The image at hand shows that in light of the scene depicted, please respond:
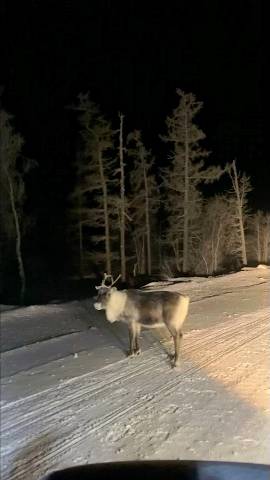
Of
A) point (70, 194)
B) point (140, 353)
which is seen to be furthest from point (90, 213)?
point (140, 353)

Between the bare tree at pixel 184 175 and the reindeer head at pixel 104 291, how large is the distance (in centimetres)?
28

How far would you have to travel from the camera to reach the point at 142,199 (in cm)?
147

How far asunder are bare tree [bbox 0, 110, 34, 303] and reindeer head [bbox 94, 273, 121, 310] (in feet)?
0.99

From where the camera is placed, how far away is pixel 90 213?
159cm

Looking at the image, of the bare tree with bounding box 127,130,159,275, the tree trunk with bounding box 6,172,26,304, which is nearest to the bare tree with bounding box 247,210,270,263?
the bare tree with bounding box 127,130,159,275

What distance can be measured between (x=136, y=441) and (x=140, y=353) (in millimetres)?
349

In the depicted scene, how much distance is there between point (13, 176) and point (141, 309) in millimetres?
661

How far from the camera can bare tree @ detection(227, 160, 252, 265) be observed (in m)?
1.33

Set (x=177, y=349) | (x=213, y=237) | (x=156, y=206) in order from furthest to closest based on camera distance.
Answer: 1. (x=177, y=349)
2. (x=156, y=206)
3. (x=213, y=237)

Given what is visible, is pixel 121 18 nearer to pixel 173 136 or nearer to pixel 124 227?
pixel 173 136

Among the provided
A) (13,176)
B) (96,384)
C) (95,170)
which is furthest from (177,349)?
(13,176)

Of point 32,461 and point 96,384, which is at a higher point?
point 96,384

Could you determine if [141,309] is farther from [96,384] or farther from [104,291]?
[96,384]

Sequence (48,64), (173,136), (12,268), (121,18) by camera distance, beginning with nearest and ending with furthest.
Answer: (173,136)
(121,18)
(48,64)
(12,268)
